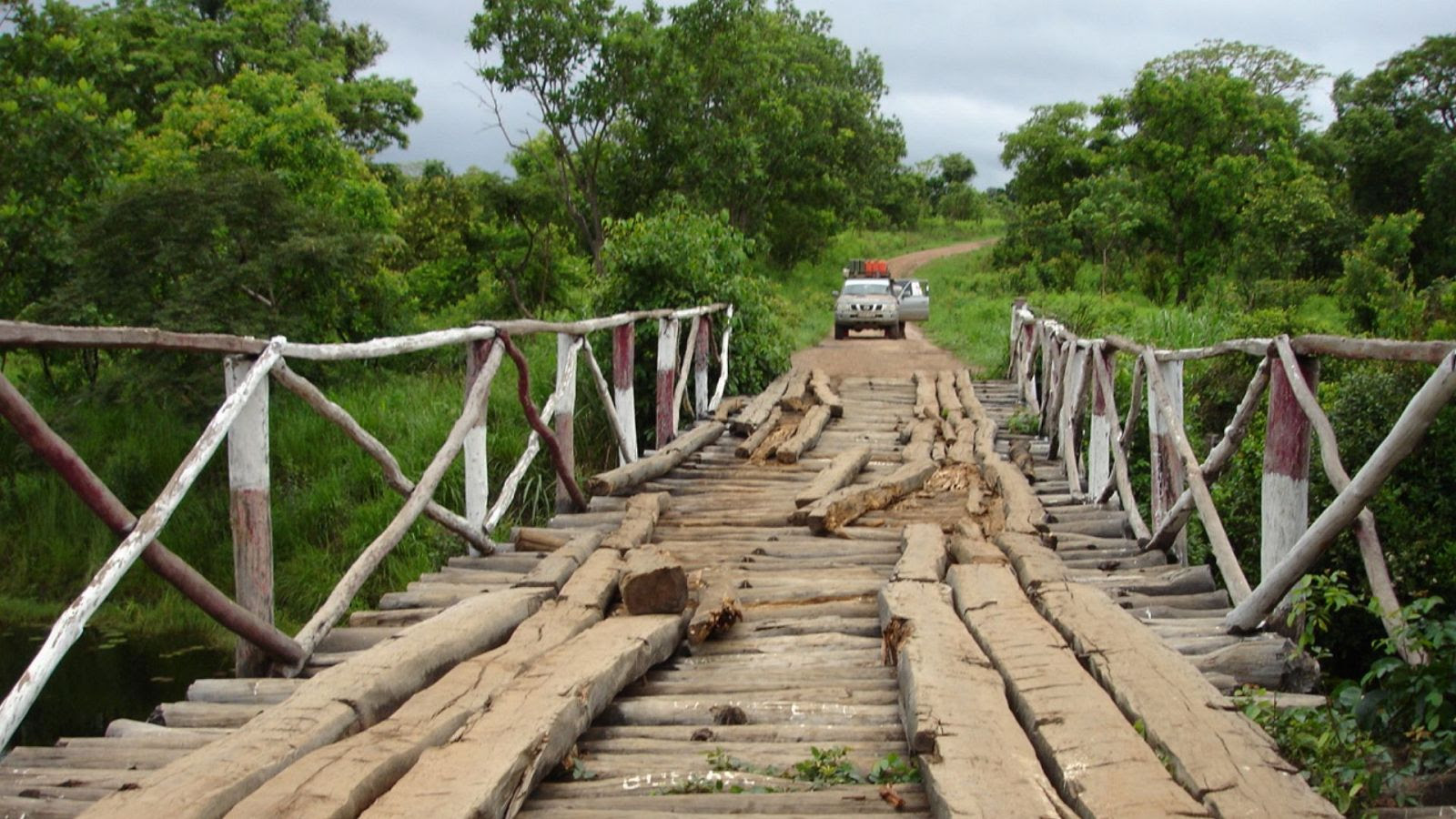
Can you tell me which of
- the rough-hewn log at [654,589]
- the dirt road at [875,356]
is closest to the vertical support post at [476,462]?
the rough-hewn log at [654,589]

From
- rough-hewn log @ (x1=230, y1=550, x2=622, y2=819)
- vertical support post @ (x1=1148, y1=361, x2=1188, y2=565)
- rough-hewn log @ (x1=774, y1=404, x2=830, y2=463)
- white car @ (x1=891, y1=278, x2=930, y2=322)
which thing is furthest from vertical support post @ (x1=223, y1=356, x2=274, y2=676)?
white car @ (x1=891, y1=278, x2=930, y2=322)

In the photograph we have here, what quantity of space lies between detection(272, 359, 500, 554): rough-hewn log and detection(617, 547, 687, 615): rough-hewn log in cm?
97

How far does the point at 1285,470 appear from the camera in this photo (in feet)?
14.6

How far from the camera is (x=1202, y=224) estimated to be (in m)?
30.5

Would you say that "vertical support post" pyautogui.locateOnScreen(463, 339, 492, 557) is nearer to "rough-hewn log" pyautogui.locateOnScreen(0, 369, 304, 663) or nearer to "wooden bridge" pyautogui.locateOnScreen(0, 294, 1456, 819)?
"wooden bridge" pyautogui.locateOnScreen(0, 294, 1456, 819)

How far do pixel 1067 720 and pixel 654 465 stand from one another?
5.03 metres

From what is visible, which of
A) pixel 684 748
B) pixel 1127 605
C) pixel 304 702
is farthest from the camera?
pixel 1127 605

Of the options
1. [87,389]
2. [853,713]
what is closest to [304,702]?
[853,713]

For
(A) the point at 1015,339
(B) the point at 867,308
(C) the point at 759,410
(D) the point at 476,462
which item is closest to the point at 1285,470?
(D) the point at 476,462

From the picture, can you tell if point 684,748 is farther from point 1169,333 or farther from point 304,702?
point 1169,333

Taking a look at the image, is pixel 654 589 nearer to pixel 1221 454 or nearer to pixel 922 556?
pixel 922 556

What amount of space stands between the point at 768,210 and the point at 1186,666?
28218 mm

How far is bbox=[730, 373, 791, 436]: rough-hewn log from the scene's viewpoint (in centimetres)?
1017

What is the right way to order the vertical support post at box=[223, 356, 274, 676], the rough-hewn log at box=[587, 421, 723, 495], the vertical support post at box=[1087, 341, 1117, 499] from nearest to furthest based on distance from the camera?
the vertical support post at box=[223, 356, 274, 676] < the rough-hewn log at box=[587, 421, 723, 495] < the vertical support post at box=[1087, 341, 1117, 499]
